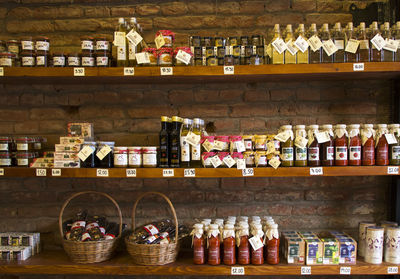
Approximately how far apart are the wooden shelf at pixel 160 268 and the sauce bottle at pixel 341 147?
582 millimetres

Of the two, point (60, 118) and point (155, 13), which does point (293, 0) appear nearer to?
point (155, 13)

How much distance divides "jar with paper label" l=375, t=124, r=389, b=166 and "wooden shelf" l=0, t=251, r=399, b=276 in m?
0.58

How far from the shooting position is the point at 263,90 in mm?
2242

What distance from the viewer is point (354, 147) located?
179 centimetres

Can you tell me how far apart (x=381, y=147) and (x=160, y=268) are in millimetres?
1403

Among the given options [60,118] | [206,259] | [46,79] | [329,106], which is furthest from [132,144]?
[329,106]

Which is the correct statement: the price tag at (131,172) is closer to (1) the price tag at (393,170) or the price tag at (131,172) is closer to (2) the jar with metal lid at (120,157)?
(2) the jar with metal lid at (120,157)

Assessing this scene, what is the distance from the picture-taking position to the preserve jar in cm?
178

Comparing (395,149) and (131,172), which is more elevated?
(395,149)

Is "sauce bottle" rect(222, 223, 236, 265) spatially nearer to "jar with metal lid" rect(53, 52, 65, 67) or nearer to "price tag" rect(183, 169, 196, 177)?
"price tag" rect(183, 169, 196, 177)

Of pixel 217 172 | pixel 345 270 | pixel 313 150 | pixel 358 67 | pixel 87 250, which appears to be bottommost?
pixel 345 270

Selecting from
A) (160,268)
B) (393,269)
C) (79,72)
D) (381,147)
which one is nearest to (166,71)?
(79,72)

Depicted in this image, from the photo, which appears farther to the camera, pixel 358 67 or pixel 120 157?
pixel 120 157

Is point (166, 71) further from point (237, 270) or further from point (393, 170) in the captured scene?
point (393, 170)
